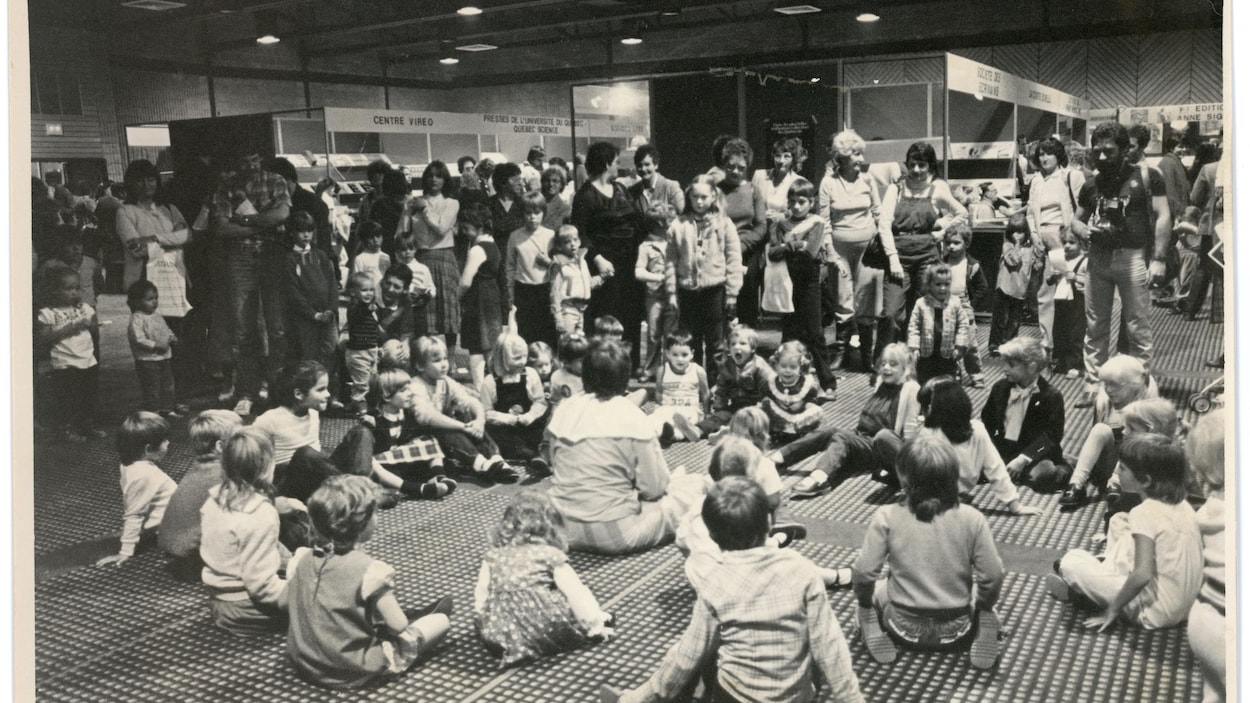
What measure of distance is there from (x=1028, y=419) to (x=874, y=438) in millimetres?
538

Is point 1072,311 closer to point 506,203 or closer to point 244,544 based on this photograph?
point 506,203

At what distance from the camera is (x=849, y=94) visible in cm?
415

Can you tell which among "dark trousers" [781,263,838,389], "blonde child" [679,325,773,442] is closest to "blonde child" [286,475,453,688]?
"blonde child" [679,325,773,442]

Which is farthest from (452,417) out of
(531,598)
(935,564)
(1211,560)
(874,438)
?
(1211,560)

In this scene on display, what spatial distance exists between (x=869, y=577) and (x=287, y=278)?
8.96 ft

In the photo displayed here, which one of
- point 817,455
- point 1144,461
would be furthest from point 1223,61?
point 817,455

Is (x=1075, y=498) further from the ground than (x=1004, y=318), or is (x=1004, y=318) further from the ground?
(x=1004, y=318)

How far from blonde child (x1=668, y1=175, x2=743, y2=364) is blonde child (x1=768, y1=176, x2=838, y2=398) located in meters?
0.29

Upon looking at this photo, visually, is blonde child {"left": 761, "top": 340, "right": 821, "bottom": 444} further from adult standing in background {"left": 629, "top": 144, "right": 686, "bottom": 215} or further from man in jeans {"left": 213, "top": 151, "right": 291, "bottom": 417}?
man in jeans {"left": 213, "top": 151, "right": 291, "bottom": 417}

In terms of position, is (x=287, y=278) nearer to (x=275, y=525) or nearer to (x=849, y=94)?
(x=275, y=525)

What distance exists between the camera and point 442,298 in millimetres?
4277

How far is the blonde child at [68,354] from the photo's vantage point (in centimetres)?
298

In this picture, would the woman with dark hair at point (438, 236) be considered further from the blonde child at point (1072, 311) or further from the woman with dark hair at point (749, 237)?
the blonde child at point (1072, 311)

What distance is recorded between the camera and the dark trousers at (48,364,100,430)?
299 cm
